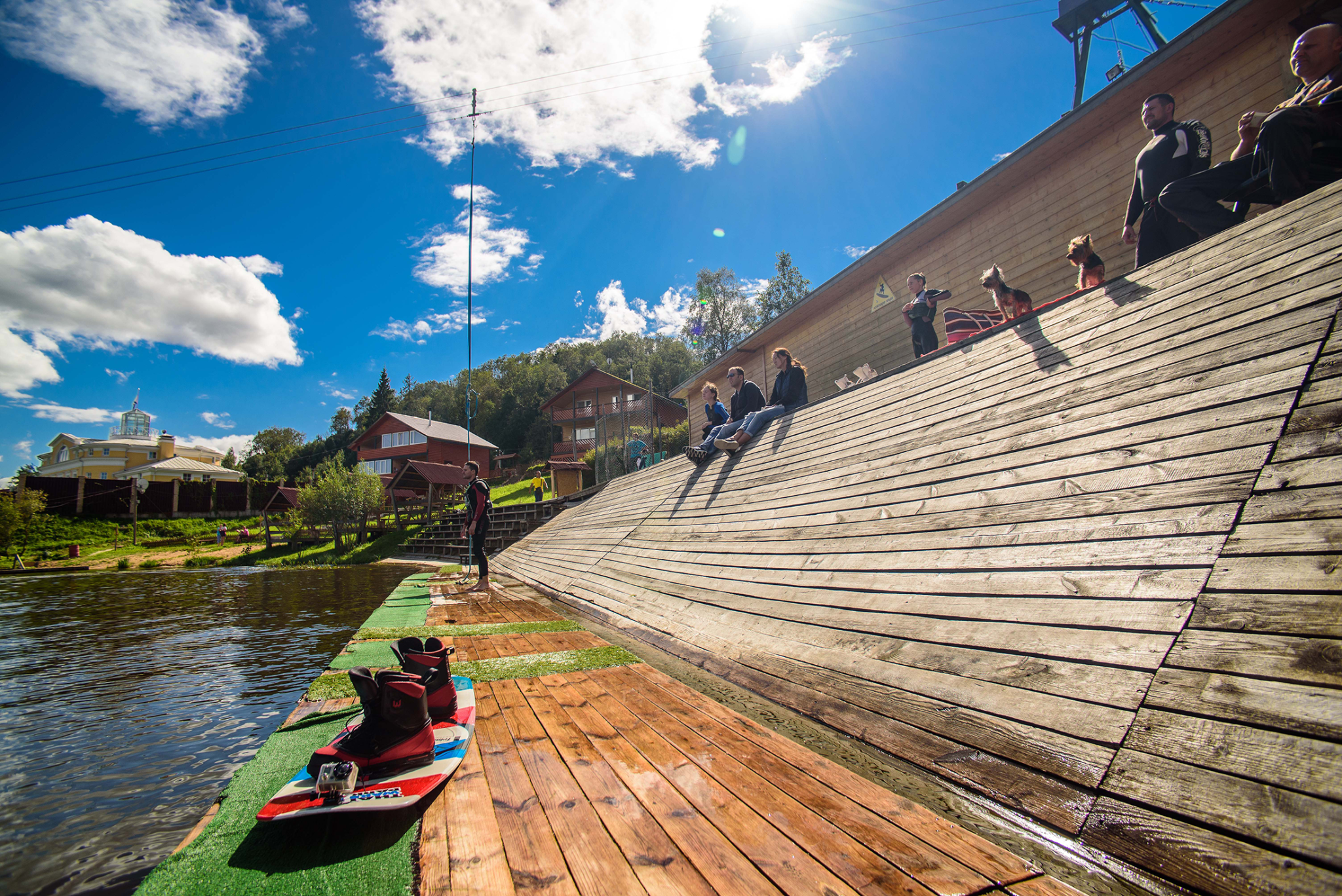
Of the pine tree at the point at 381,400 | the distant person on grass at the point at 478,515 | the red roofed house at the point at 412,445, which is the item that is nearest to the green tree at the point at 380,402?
the pine tree at the point at 381,400

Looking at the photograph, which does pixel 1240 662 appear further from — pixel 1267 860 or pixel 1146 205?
pixel 1146 205

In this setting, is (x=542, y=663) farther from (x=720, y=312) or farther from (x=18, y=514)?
(x=720, y=312)

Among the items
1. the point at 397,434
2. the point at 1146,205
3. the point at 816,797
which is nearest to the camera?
the point at 816,797

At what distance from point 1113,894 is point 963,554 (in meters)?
1.68

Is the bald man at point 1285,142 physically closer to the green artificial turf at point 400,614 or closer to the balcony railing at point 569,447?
the green artificial turf at point 400,614

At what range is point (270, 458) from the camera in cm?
6231

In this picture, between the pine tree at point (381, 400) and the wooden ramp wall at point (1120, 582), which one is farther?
the pine tree at point (381, 400)

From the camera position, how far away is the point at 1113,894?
1.35 meters

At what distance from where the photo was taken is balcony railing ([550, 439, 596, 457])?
35.7 m

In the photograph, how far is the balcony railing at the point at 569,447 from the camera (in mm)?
35719

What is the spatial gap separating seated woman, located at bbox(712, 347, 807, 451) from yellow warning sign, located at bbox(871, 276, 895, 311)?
2620mm

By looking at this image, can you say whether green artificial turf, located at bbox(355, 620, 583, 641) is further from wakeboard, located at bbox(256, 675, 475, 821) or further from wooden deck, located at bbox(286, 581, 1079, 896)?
wakeboard, located at bbox(256, 675, 475, 821)

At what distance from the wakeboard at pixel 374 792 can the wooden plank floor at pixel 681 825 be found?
0.07 m

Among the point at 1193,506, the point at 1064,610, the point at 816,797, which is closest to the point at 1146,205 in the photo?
the point at 1193,506
